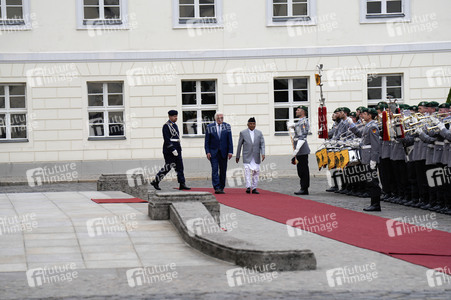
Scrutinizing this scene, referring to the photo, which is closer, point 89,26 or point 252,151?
point 252,151

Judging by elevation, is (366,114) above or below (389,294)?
above

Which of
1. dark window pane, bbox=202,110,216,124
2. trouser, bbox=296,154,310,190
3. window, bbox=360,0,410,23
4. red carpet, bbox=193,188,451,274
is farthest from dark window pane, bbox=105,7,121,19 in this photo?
red carpet, bbox=193,188,451,274

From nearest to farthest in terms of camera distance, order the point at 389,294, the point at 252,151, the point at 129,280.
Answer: the point at 389,294 → the point at 129,280 → the point at 252,151

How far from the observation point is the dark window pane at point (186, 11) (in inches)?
1103

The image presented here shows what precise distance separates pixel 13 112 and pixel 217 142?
10.2 meters

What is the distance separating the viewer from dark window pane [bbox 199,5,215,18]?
28.0 m

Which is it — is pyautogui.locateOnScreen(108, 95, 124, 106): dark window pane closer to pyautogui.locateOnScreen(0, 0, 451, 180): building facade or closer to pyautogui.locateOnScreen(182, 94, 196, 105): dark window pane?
pyautogui.locateOnScreen(0, 0, 451, 180): building facade

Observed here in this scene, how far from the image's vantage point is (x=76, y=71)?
2745cm

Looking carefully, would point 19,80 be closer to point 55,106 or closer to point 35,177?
point 55,106

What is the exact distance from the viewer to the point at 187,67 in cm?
2766

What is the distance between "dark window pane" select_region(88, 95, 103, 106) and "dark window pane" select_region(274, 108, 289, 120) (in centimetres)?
558

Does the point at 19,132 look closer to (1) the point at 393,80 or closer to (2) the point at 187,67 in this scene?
(2) the point at 187,67

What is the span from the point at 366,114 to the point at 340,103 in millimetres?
11669

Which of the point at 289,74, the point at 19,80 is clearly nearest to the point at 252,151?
the point at 289,74
